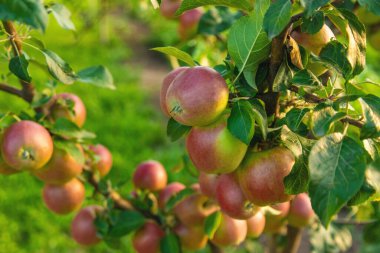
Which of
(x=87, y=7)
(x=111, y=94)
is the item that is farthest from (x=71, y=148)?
(x=87, y=7)

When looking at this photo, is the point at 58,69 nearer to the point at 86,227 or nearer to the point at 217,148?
the point at 217,148

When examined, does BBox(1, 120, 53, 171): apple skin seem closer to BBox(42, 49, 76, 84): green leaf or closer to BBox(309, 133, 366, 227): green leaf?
BBox(42, 49, 76, 84): green leaf

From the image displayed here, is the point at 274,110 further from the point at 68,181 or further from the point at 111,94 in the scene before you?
the point at 111,94

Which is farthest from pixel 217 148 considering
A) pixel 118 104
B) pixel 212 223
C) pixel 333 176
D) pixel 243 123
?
pixel 118 104

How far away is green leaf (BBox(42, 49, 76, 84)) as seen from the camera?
806 millimetres

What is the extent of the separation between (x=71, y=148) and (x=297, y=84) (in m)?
0.48

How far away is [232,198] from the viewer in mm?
814

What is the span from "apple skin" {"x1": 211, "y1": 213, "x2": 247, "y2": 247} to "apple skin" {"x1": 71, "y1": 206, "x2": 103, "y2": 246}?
0.96ft

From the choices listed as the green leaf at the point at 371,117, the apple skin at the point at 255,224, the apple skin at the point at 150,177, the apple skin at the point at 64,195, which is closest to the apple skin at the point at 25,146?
the apple skin at the point at 64,195

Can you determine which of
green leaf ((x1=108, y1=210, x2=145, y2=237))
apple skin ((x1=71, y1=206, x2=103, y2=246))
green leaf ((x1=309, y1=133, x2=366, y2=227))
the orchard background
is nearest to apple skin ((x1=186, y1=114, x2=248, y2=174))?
green leaf ((x1=309, y1=133, x2=366, y2=227))

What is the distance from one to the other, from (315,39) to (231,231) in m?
0.41

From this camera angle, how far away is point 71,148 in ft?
3.15

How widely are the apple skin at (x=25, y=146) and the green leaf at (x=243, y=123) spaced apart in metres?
0.37

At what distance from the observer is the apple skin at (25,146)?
865mm
